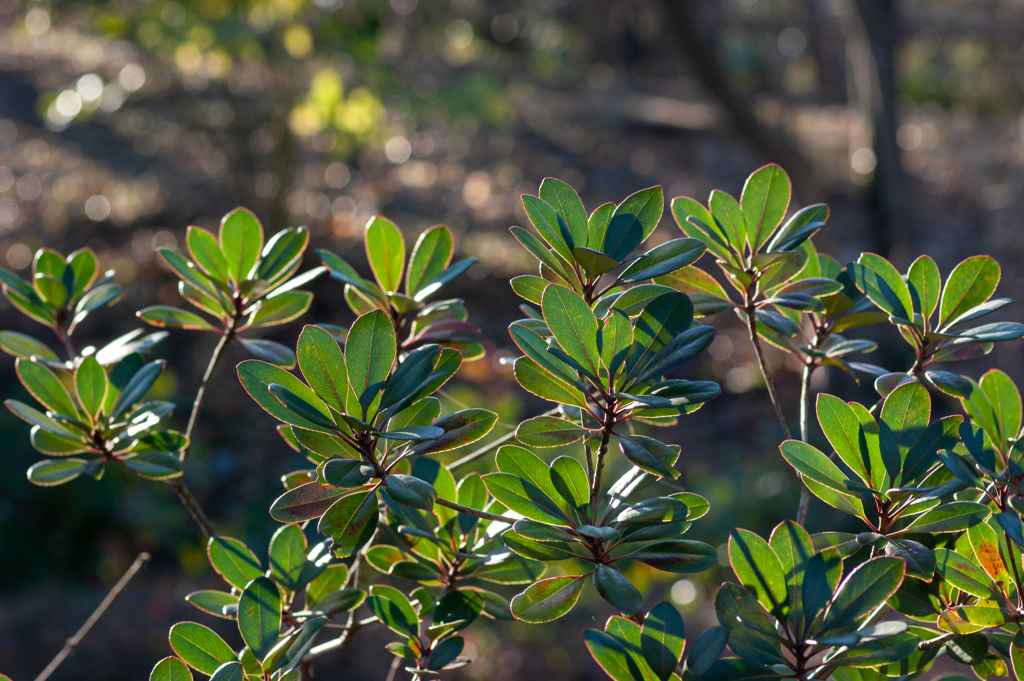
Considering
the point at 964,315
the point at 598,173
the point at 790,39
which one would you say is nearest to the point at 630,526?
the point at 964,315

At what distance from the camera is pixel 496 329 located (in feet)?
14.9

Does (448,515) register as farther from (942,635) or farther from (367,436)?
(942,635)

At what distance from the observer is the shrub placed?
0.48m

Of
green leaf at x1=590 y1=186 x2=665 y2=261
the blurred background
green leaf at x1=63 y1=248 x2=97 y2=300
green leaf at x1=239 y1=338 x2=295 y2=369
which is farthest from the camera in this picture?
the blurred background

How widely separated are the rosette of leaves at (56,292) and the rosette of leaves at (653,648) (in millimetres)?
547

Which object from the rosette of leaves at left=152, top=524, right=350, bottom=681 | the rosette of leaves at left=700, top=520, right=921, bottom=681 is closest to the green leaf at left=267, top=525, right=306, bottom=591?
the rosette of leaves at left=152, top=524, right=350, bottom=681

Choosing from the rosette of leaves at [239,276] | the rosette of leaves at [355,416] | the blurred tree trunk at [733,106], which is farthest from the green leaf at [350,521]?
the blurred tree trunk at [733,106]

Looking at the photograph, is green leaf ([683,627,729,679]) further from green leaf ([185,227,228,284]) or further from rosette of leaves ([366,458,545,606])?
green leaf ([185,227,228,284])

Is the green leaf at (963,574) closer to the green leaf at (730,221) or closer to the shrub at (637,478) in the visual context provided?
the shrub at (637,478)

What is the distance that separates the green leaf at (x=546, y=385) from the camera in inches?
20.4

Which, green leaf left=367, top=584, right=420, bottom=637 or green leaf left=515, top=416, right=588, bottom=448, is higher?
green leaf left=515, top=416, right=588, bottom=448

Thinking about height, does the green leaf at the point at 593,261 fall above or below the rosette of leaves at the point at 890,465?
above

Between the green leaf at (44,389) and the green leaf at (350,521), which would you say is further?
the green leaf at (44,389)

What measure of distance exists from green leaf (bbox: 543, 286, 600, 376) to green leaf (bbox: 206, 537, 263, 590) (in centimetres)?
32
